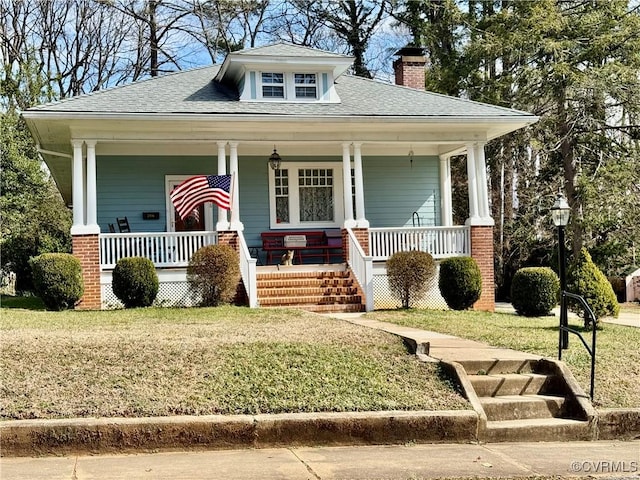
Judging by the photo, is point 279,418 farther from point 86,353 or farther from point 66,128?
point 66,128

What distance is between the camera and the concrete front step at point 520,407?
23.4 feet

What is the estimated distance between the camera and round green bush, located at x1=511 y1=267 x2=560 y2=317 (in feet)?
47.4

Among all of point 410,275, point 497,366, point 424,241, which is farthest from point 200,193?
point 497,366

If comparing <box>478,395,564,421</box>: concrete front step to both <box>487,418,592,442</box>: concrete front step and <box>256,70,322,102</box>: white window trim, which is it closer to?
<box>487,418,592,442</box>: concrete front step

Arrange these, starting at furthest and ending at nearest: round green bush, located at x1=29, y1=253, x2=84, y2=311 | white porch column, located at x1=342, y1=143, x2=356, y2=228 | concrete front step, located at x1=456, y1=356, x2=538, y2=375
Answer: white porch column, located at x1=342, y1=143, x2=356, y2=228 → round green bush, located at x1=29, y1=253, x2=84, y2=311 → concrete front step, located at x1=456, y1=356, x2=538, y2=375

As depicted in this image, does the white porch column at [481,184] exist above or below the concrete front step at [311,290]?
above

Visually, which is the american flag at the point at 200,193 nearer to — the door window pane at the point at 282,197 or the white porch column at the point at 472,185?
the door window pane at the point at 282,197

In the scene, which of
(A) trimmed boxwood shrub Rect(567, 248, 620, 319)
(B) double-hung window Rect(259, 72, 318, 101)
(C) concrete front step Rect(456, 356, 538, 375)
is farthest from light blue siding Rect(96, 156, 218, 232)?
(C) concrete front step Rect(456, 356, 538, 375)

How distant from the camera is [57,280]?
13.8 metres

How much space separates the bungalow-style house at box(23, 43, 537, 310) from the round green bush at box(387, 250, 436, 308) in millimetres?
494

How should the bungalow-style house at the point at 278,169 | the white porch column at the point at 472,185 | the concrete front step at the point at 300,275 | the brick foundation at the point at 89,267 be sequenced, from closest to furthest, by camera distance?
1. the brick foundation at the point at 89,267
2. the bungalow-style house at the point at 278,169
3. the concrete front step at the point at 300,275
4. the white porch column at the point at 472,185

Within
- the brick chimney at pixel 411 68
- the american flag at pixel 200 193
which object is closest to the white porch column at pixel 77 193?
the american flag at pixel 200 193

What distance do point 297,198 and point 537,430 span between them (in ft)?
39.4

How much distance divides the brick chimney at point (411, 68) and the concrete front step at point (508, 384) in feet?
46.5
